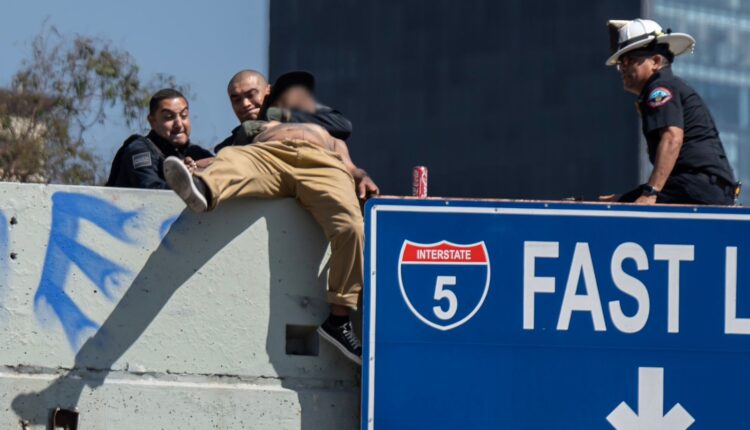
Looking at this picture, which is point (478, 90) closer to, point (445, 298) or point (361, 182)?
point (361, 182)

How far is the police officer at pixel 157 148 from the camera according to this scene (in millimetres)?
7688

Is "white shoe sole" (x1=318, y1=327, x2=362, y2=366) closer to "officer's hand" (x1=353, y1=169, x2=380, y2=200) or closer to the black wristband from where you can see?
"officer's hand" (x1=353, y1=169, x2=380, y2=200)

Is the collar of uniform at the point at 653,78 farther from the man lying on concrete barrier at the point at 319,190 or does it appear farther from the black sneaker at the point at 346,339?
the black sneaker at the point at 346,339

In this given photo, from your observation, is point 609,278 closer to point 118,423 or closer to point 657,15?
point 118,423

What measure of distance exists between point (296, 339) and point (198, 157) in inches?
62.1

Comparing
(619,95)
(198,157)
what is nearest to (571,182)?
(619,95)

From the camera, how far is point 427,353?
671 centimetres

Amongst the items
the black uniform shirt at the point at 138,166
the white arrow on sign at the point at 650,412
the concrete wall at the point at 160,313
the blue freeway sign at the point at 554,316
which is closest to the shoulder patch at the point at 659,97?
the blue freeway sign at the point at 554,316

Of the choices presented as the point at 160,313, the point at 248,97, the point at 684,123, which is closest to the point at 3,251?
the point at 160,313

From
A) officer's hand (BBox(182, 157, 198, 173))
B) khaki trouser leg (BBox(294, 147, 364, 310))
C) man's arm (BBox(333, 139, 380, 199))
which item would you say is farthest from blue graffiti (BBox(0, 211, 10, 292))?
man's arm (BBox(333, 139, 380, 199))

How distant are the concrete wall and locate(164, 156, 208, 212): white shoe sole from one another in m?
0.33

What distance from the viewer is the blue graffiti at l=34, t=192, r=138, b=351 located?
6.89 meters

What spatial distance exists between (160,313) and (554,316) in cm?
169

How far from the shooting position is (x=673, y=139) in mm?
7133
